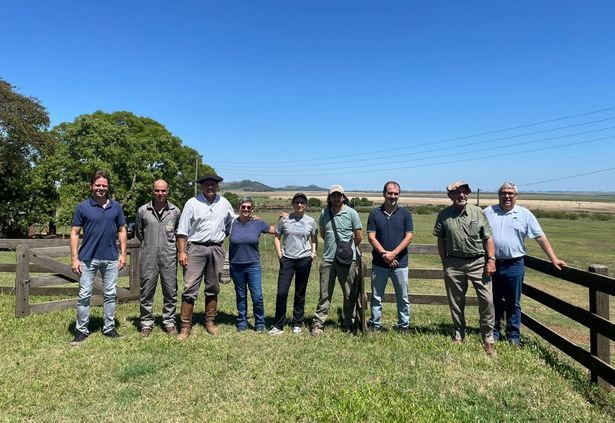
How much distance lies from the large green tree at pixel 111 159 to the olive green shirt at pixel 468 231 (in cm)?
3695

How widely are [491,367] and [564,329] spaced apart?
490 cm

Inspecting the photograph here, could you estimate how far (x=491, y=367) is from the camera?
492 cm

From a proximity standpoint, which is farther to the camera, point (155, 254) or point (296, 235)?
point (296, 235)

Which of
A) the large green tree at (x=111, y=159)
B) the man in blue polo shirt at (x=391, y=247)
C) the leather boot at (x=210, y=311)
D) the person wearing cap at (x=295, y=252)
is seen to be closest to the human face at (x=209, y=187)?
the person wearing cap at (x=295, y=252)

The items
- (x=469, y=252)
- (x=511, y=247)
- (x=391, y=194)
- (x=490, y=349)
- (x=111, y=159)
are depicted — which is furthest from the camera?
(x=111, y=159)

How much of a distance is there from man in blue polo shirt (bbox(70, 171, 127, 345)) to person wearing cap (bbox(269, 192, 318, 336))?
2.28 m

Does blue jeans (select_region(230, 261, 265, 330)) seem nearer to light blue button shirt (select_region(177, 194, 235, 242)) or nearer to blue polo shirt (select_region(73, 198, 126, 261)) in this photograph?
light blue button shirt (select_region(177, 194, 235, 242))

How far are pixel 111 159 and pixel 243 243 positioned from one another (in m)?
38.1

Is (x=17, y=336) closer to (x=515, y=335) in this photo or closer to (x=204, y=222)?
(x=204, y=222)

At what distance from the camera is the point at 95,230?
5.86 meters

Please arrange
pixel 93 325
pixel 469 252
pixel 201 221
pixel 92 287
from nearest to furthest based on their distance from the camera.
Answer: pixel 469 252 → pixel 92 287 → pixel 201 221 → pixel 93 325

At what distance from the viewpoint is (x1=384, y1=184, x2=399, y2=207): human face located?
612 cm

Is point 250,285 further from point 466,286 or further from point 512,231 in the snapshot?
point 512,231

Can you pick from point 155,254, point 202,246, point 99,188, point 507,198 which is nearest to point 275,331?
point 202,246
